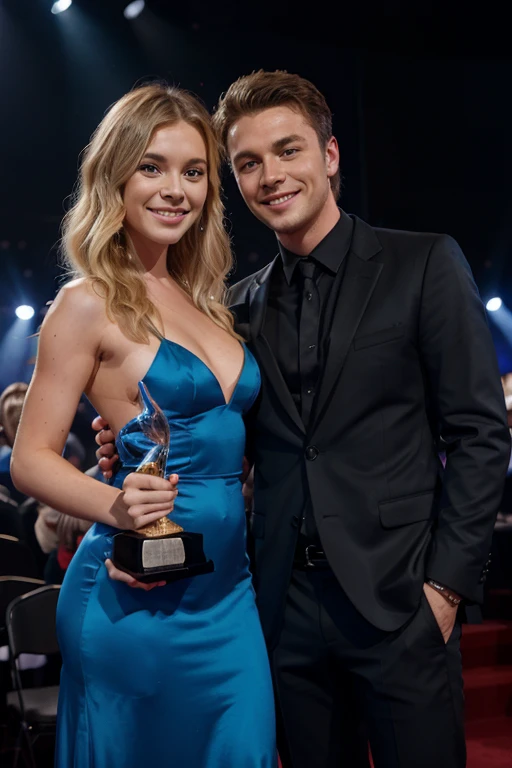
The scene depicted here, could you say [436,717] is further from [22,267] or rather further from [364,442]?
[22,267]

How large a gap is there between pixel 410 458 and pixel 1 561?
11.1 feet

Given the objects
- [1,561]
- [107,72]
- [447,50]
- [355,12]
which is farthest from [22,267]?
[447,50]

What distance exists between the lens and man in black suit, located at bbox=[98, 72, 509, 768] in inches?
79.4

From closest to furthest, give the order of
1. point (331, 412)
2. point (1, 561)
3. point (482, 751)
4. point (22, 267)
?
point (331, 412)
point (482, 751)
point (1, 561)
point (22, 267)

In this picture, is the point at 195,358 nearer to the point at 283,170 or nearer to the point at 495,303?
the point at 283,170

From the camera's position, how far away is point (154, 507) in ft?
5.49

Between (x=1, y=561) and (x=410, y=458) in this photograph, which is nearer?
(x=410, y=458)

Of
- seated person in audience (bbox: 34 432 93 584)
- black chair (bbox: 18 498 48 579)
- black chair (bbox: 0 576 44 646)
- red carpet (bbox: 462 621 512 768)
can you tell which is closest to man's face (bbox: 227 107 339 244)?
seated person in audience (bbox: 34 432 93 584)

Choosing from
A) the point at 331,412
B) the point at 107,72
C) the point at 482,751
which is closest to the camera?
the point at 331,412

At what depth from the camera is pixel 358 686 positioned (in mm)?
2121

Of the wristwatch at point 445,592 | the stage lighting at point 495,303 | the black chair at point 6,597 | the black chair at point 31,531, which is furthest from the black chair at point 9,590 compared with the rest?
the stage lighting at point 495,303

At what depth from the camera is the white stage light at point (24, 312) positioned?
573 centimetres

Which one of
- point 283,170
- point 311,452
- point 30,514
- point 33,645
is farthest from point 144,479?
point 30,514

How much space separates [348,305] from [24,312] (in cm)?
406
